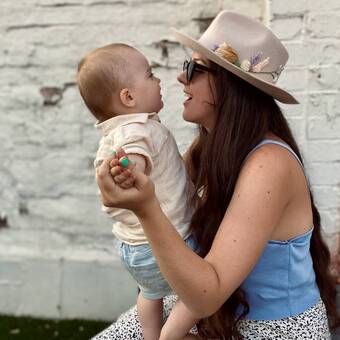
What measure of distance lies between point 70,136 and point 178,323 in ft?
5.57

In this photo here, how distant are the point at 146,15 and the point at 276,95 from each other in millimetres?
1456

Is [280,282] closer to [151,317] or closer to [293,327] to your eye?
[293,327]

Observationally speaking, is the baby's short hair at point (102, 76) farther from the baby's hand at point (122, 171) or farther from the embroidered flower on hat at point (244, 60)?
the baby's hand at point (122, 171)

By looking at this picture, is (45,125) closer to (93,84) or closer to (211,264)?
(93,84)

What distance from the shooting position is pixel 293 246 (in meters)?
1.79

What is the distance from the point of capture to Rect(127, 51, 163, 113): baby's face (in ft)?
5.74

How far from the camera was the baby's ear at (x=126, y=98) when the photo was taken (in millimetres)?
1725

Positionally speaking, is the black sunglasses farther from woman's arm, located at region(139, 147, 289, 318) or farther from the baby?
woman's arm, located at region(139, 147, 289, 318)

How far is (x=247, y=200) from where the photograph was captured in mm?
1552

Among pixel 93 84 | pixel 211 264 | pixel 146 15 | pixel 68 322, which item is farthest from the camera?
pixel 68 322

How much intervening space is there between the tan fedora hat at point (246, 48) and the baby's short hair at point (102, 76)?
211 millimetres

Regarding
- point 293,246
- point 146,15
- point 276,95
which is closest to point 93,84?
point 276,95

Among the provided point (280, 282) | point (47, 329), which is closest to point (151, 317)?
point (280, 282)

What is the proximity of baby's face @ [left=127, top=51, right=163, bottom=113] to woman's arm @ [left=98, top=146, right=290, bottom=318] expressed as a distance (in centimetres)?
35
